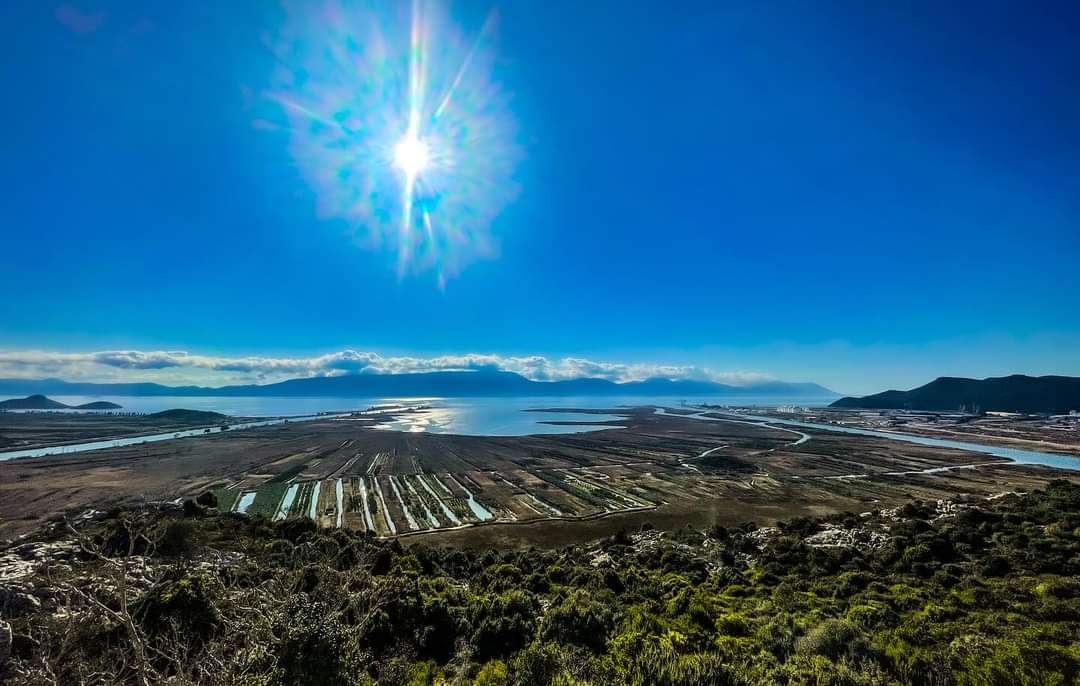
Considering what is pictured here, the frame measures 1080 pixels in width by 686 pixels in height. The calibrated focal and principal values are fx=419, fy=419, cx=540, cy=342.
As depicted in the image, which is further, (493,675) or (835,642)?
(493,675)

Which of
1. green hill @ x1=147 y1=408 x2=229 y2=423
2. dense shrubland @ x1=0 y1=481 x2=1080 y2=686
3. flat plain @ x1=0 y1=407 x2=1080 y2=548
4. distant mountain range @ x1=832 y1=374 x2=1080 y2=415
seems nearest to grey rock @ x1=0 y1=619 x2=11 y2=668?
dense shrubland @ x1=0 y1=481 x2=1080 y2=686

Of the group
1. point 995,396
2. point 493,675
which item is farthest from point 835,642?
point 995,396

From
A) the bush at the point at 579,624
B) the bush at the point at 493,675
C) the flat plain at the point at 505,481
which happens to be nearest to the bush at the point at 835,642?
the bush at the point at 579,624

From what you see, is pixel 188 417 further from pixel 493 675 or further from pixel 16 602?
pixel 493 675

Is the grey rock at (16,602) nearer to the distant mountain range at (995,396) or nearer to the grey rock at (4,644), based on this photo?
the grey rock at (4,644)

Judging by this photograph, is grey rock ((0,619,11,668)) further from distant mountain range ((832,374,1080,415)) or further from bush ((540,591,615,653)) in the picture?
distant mountain range ((832,374,1080,415))

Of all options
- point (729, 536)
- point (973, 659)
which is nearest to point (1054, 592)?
point (973, 659)

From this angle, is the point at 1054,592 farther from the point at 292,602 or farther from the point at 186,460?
the point at 186,460
